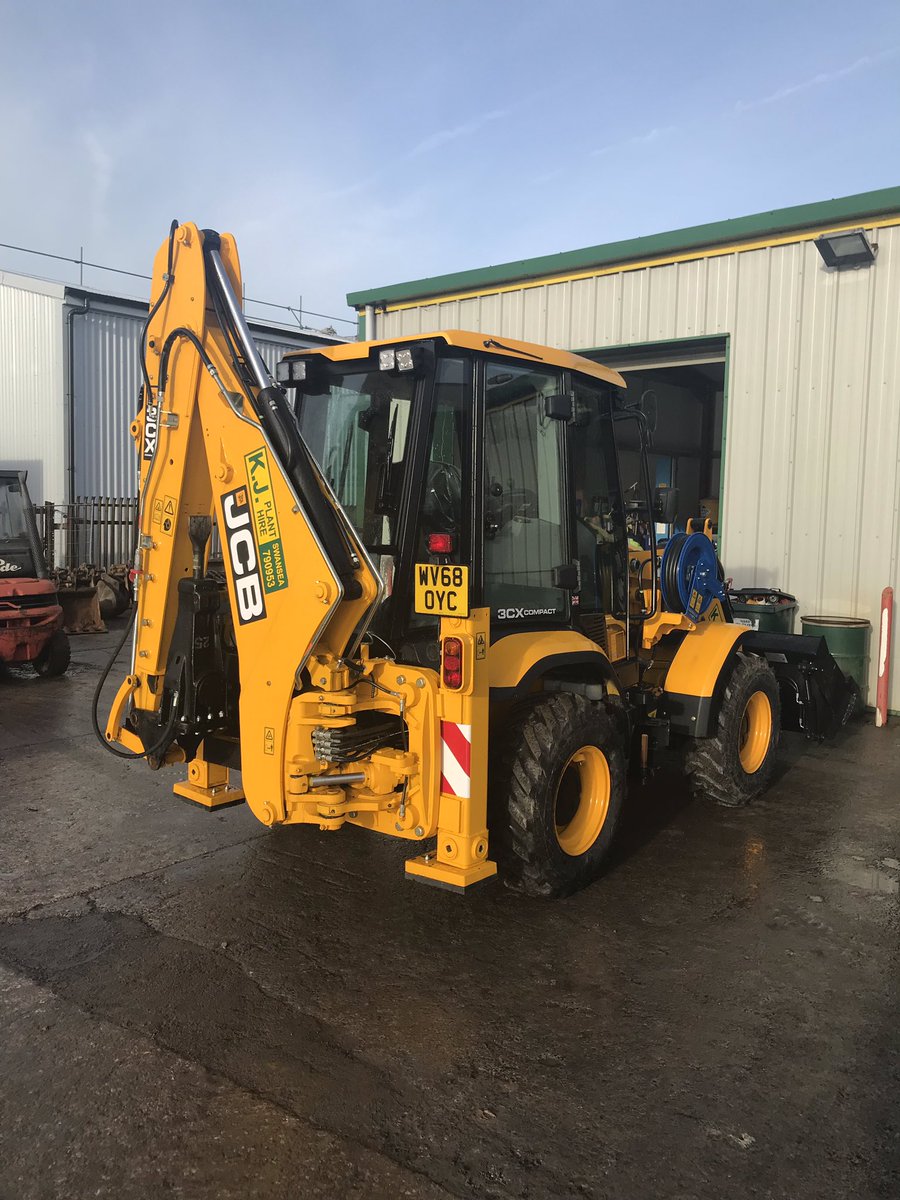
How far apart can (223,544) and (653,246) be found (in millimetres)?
7011

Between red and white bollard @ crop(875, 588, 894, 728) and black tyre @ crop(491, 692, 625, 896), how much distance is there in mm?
4669

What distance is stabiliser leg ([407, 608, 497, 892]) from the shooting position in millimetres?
3676

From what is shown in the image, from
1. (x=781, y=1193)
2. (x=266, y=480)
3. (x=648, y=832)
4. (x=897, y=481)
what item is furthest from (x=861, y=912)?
(x=897, y=481)

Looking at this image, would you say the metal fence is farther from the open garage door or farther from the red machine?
the open garage door

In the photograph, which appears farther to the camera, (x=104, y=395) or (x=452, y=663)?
(x=104, y=395)

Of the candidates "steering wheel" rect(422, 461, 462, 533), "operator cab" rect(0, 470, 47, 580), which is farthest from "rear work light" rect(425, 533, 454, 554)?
"operator cab" rect(0, 470, 47, 580)

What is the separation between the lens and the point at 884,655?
8156 millimetres

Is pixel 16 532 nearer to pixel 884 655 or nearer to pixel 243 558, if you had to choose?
pixel 243 558

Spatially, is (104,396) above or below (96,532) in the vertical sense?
above

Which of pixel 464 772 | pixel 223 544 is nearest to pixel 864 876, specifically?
pixel 464 772

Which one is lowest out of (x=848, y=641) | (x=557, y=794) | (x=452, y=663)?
(x=557, y=794)

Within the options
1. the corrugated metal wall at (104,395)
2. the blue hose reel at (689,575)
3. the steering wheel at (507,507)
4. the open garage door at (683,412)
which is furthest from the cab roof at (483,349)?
the corrugated metal wall at (104,395)

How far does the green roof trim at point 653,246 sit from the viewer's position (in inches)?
323

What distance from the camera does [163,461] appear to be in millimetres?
4191
